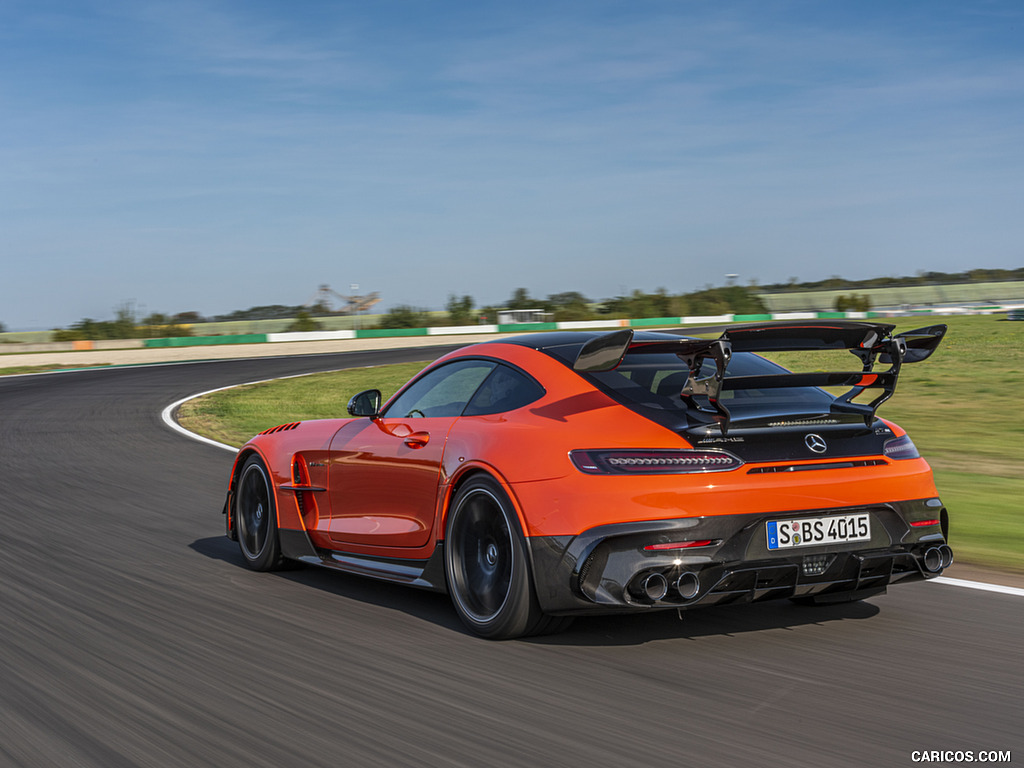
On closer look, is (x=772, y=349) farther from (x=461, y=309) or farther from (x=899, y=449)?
(x=461, y=309)

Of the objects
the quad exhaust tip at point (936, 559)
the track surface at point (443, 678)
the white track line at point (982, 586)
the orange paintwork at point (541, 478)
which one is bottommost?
the white track line at point (982, 586)

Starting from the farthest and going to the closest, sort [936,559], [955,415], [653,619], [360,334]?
[360,334], [955,415], [653,619], [936,559]

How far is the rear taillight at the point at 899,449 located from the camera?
461 centimetres

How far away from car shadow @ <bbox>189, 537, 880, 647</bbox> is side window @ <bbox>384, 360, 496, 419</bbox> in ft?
3.07

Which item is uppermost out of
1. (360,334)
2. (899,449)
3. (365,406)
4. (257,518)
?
(365,406)

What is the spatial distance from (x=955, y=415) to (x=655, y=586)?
42.6 ft

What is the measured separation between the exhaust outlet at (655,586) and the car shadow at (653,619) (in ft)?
1.78

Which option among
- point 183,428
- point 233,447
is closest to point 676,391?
point 233,447

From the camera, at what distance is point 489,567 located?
4.75m

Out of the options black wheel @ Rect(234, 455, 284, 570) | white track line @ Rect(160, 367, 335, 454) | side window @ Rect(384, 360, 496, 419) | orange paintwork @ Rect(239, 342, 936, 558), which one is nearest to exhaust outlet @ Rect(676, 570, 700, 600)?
orange paintwork @ Rect(239, 342, 936, 558)

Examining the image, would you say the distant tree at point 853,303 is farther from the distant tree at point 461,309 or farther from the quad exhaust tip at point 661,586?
the quad exhaust tip at point 661,586

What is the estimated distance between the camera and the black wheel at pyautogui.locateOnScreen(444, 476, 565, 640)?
4.47m

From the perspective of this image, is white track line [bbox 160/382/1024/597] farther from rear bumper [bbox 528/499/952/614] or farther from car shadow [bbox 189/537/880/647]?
rear bumper [bbox 528/499/952/614]

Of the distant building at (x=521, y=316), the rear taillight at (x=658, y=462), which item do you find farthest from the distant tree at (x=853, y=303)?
the rear taillight at (x=658, y=462)
